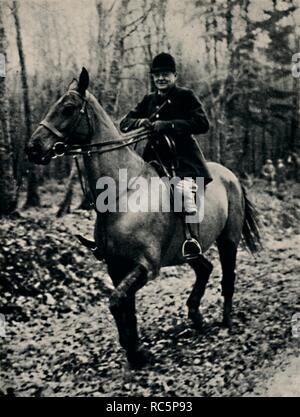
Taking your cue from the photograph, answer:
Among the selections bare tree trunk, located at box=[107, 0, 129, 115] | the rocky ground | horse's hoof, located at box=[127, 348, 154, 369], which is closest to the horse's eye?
bare tree trunk, located at box=[107, 0, 129, 115]

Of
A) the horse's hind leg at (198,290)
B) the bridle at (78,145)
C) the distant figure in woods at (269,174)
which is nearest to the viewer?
the bridle at (78,145)

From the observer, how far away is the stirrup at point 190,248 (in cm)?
495

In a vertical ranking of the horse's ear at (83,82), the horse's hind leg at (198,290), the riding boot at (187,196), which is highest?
the horse's ear at (83,82)

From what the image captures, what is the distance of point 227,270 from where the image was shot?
550cm

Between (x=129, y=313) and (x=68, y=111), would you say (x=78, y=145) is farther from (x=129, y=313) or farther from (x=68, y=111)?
→ (x=129, y=313)

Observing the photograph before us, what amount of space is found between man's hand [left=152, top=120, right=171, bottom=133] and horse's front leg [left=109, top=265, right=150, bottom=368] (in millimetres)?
1263

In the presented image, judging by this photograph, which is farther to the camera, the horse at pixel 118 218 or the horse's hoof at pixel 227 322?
the horse's hoof at pixel 227 322

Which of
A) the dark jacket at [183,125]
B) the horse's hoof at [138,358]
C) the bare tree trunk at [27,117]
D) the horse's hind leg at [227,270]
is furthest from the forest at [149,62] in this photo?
the horse's hoof at [138,358]

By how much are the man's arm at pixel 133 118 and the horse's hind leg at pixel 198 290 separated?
1.50 m

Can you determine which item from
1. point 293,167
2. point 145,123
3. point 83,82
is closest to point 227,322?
point 293,167

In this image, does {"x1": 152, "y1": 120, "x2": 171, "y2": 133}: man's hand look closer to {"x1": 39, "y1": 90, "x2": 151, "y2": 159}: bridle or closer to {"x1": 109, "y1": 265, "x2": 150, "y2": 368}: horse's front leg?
{"x1": 39, "y1": 90, "x2": 151, "y2": 159}: bridle

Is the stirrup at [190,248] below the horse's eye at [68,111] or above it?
below

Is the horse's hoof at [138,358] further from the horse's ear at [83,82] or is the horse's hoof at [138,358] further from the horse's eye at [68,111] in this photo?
the horse's ear at [83,82]
